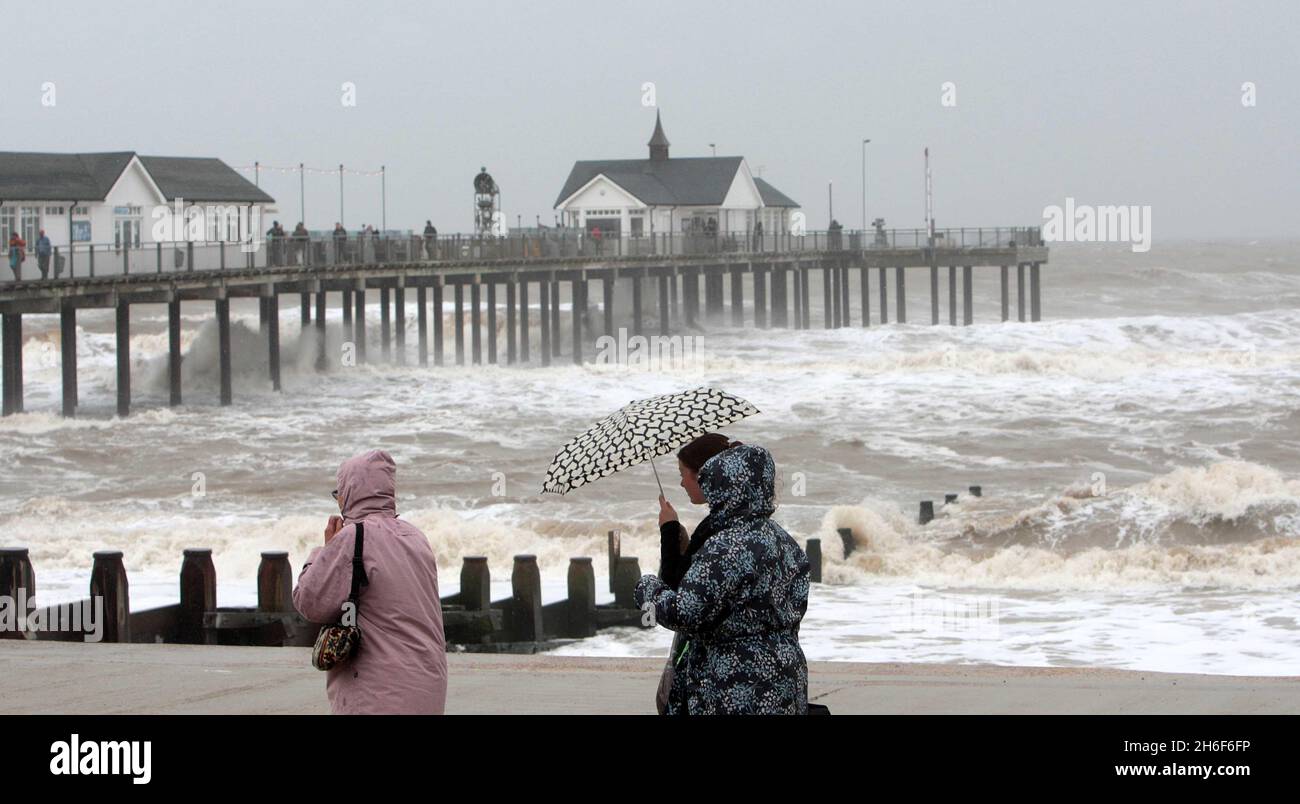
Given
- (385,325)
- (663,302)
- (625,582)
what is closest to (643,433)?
(625,582)

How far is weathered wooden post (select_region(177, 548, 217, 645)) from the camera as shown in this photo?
11914 millimetres

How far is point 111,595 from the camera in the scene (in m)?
11.5

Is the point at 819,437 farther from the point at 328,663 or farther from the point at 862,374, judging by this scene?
the point at 328,663

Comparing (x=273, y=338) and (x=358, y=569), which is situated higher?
(x=273, y=338)

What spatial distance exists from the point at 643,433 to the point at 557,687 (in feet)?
11.6

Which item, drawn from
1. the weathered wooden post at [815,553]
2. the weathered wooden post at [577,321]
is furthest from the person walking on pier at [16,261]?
the weathered wooden post at [815,553]

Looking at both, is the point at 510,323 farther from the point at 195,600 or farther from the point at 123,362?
the point at 195,600

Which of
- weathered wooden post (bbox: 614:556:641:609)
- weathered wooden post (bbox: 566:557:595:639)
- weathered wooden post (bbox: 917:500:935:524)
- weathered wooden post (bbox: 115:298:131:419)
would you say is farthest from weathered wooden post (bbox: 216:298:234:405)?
weathered wooden post (bbox: 566:557:595:639)

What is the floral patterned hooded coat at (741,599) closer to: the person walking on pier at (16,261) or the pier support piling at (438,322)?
the person walking on pier at (16,261)

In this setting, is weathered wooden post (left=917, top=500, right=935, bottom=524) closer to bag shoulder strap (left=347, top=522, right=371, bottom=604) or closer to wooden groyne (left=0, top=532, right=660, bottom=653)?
wooden groyne (left=0, top=532, right=660, bottom=653)

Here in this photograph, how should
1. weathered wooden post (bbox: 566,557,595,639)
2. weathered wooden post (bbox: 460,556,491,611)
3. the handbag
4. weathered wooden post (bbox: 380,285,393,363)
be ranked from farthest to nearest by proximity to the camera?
1. weathered wooden post (bbox: 380,285,393,363)
2. weathered wooden post (bbox: 566,557,595,639)
3. weathered wooden post (bbox: 460,556,491,611)
4. the handbag

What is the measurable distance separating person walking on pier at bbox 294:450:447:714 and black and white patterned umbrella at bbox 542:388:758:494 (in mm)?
Answer: 756
